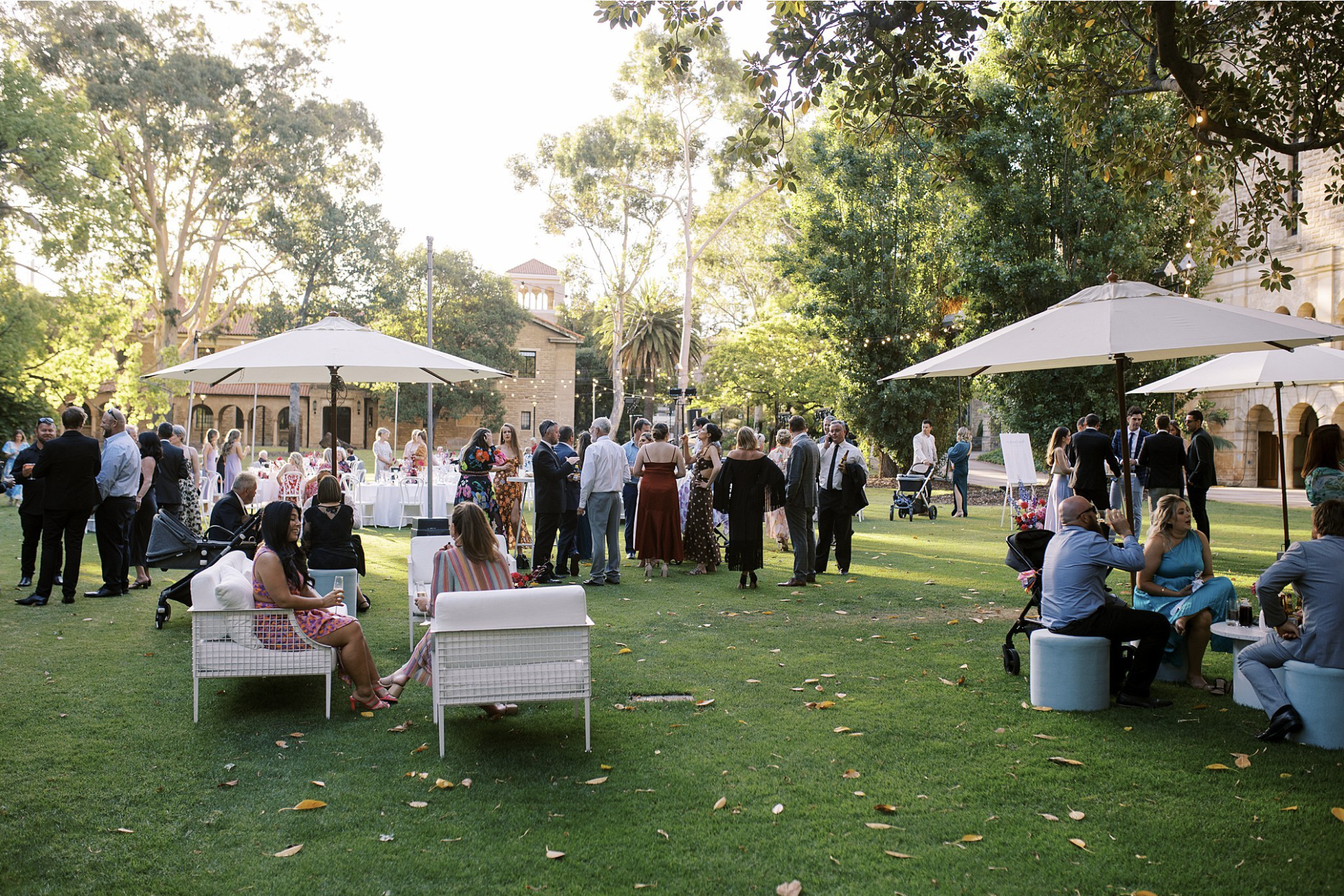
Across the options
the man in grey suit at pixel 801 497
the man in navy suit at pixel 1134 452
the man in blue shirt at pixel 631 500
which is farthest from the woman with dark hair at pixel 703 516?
the man in navy suit at pixel 1134 452

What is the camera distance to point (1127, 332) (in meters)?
5.98

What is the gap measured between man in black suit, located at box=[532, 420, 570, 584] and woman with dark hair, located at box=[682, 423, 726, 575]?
1824 mm

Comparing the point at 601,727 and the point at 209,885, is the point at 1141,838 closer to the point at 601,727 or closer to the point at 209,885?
the point at 601,727

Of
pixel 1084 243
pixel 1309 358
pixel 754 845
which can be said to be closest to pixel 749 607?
pixel 754 845

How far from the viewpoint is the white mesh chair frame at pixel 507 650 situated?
4.72 meters

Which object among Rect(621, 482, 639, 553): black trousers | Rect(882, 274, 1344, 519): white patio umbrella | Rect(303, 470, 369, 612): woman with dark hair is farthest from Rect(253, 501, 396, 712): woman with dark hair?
Rect(621, 482, 639, 553): black trousers

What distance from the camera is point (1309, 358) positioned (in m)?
9.01

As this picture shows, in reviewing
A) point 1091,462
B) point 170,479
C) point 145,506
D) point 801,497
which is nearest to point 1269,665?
point 801,497

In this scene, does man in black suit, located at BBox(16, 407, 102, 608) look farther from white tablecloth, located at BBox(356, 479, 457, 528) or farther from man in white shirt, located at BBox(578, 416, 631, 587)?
white tablecloth, located at BBox(356, 479, 457, 528)

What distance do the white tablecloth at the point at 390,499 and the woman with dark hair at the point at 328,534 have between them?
8895 millimetres

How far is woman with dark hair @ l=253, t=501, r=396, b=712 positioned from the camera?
5410 millimetres

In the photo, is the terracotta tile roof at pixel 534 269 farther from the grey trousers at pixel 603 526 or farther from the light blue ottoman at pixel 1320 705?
the light blue ottoman at pixel 1320 705

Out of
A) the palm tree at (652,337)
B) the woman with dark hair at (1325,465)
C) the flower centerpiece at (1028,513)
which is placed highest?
the palm tree at (652,337)

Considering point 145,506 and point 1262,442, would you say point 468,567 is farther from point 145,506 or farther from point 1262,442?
point 1262,442
